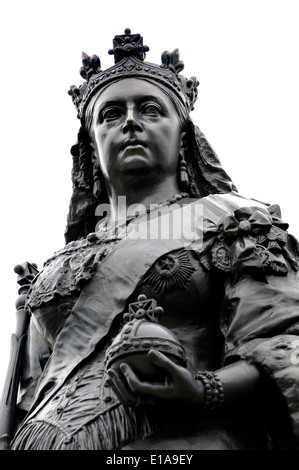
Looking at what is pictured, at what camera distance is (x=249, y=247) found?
7348 mm

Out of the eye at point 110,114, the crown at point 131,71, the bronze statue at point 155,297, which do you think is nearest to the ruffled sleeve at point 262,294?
the bronze statue at point 155,297

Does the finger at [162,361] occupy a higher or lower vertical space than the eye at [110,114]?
lower

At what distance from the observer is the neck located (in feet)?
28.0

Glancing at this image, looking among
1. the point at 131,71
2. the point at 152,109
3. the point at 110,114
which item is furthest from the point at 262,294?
the point at 131,71

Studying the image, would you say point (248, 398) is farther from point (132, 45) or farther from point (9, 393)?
point (132, 45)

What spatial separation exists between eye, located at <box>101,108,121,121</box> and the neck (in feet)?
1.90

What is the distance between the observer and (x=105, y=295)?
7.49 m

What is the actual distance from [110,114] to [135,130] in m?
0.40

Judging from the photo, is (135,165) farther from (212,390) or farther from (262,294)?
(212,390)

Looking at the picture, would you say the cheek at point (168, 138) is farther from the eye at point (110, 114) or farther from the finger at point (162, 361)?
the finger at point (162, 361)

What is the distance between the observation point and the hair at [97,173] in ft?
29.4

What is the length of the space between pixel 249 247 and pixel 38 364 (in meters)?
1.96

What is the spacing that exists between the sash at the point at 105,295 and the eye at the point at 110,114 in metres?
1.17
